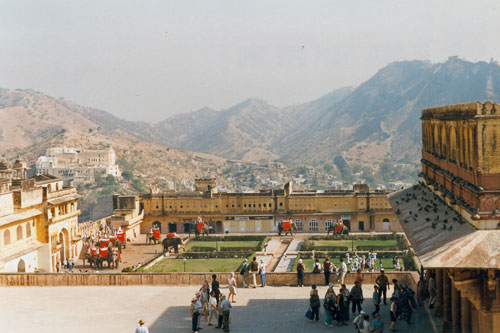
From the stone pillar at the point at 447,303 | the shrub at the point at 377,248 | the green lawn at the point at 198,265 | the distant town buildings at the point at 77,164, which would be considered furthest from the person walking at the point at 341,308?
the distant town buildings at the point at 77,164

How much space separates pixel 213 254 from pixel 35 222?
12212 mm

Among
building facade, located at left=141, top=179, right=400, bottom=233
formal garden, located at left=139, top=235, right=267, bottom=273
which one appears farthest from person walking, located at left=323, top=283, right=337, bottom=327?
building facade, located at left=141, top=179, right=400, bottom=233

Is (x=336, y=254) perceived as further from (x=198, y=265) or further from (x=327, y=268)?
(x=327, y=268)

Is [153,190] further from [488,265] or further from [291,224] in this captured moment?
[488,265]

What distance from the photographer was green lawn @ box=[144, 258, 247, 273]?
3916 centimetres

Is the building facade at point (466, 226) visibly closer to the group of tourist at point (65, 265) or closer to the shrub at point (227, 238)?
the group of tourist at point (65, 265)

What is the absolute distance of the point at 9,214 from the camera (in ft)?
110

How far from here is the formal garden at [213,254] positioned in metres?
40.0

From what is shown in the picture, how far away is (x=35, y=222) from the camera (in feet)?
123

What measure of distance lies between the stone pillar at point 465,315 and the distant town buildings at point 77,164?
119m

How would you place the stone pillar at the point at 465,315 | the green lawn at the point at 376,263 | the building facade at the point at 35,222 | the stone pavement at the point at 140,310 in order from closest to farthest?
the stone pillar at the point at 465,315 → the stone pavement at the point at 140,310 → the building facade at the point at 35,222 → the green lawn at the point at 376,263

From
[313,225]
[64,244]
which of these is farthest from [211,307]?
[313,225]

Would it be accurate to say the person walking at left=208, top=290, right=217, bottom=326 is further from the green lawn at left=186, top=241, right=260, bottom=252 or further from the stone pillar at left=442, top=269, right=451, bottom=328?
the green lawn at left=186, top=241, right=260, bottom=252

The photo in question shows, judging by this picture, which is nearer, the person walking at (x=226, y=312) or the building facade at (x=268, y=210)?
the person walking at (x=226, y=312)
